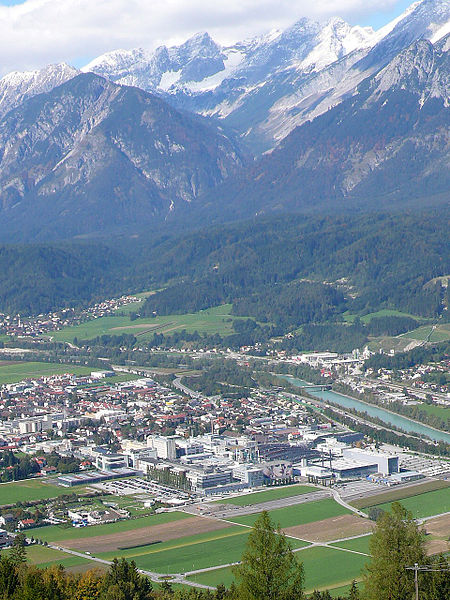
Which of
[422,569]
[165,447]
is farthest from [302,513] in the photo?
[422,569]

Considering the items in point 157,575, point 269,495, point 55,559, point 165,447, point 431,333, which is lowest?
point 157,575

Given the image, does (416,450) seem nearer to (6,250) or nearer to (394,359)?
(394,359)

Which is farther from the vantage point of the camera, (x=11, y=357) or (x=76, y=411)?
(x=11, y=357)

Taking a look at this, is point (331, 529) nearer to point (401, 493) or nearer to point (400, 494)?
point (400, 494)

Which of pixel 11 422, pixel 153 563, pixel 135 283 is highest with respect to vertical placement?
pixel 135 283

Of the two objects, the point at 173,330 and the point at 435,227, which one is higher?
the point at 435,227

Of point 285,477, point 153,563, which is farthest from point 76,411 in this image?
point 153,563

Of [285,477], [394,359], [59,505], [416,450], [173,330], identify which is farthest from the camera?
[173,330]
